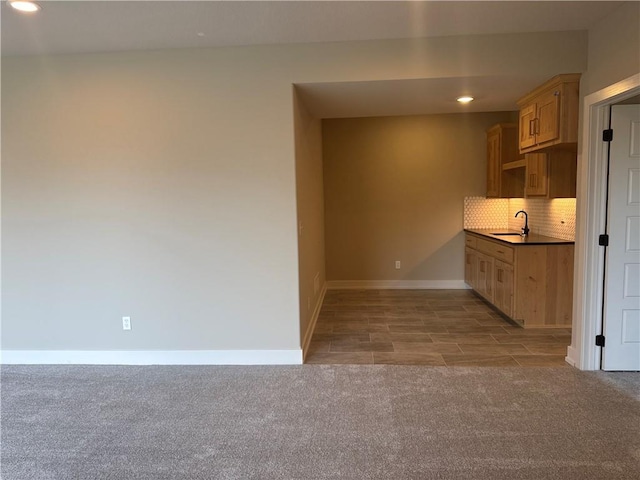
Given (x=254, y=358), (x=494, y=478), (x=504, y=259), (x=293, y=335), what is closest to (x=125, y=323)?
(x=254, y=358)

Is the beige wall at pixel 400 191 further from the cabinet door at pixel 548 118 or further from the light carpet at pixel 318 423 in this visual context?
the light carpet at pixel 318 423

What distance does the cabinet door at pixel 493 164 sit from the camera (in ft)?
17.3

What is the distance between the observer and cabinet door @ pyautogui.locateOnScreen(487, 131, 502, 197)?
5.26 meters

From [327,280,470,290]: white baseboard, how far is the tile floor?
0.53 metres

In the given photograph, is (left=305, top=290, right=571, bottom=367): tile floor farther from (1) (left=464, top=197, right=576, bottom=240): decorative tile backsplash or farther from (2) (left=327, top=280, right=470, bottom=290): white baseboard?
(1) (left=464, top=197, right=576, bottom=240): decorative tile backsplash

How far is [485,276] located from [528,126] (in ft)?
6.40

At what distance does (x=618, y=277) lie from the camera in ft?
9.79

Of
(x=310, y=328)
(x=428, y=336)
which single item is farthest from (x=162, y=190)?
(x=428, y=336)

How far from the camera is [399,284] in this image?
20.0ft

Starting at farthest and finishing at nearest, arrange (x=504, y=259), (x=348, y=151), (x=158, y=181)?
(x=348, y=151), (x=504, y=259), (x=158, y=181)

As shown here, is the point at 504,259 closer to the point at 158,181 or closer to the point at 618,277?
the point at 618,277

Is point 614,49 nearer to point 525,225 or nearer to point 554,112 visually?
point 554,112

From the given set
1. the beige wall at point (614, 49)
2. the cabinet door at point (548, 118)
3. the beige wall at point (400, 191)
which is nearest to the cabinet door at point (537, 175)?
the cabinet door at point (548, 118)

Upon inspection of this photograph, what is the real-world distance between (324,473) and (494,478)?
32.0 inches
